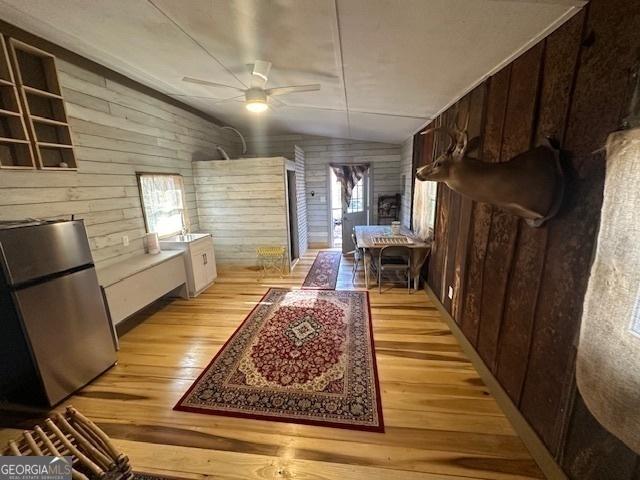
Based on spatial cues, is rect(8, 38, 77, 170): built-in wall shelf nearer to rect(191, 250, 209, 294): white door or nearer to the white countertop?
the white countertop

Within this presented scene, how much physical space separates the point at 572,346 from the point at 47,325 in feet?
10.4

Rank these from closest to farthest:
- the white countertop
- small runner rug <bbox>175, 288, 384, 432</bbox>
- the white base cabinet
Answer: small runner rug <bbox>175, 288, 384, 432</bbox> → the white countertop → the white base cabinet

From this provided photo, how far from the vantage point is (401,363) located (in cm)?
233

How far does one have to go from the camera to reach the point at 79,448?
1351 millimetres

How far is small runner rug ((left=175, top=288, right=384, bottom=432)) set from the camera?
1866 mm

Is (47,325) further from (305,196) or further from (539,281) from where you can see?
(305,196)

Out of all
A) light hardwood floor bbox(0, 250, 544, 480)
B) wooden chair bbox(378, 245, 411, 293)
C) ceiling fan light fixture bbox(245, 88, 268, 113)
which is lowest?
light hardwood floor bbox(0, 250, 544, 480)

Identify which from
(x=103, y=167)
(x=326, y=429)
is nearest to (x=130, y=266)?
(x=103, y=167)

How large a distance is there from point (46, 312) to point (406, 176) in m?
5.17

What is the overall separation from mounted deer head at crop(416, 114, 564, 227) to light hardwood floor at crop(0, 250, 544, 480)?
4.43 ft

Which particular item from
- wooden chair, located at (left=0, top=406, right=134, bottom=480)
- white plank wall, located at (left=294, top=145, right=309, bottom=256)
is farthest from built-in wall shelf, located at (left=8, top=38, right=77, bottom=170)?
white plank wall, located at (left=294, top=145, right=309, bottom=256)

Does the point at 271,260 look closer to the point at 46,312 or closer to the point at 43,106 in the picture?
the point at 46,312

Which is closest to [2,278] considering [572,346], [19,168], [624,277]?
[19,168]

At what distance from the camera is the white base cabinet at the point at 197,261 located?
3686mm
